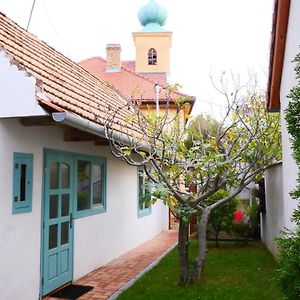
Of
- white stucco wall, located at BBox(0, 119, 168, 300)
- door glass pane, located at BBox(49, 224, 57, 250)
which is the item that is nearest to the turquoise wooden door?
door glass pane, located at BBox(49, 224, 57, 250)

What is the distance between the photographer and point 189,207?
6.97m

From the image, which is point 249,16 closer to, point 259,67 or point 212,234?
point 259,67

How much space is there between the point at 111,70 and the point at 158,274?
1735 cm

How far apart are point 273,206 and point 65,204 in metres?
4.80

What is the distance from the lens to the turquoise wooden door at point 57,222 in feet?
21.6

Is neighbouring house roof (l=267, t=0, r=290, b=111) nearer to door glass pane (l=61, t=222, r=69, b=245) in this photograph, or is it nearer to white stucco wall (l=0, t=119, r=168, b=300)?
white stucco wall (l=0, t=119, r=168, b=300)

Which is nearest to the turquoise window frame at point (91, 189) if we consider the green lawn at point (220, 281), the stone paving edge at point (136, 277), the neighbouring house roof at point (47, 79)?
the neighbouring house roof at point (47, 79)

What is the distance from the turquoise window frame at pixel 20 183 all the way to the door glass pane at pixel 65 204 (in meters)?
1.13

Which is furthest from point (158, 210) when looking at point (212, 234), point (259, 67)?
point (259, 67)

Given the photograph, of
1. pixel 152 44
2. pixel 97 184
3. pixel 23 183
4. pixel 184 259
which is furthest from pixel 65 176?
pixel 152 44

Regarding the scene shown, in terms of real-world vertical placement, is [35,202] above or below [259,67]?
below

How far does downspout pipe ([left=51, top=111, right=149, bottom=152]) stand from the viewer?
5.23 m

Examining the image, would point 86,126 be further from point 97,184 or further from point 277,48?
point 97,184

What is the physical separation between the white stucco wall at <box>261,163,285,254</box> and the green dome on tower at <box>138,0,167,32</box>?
2305 cm
